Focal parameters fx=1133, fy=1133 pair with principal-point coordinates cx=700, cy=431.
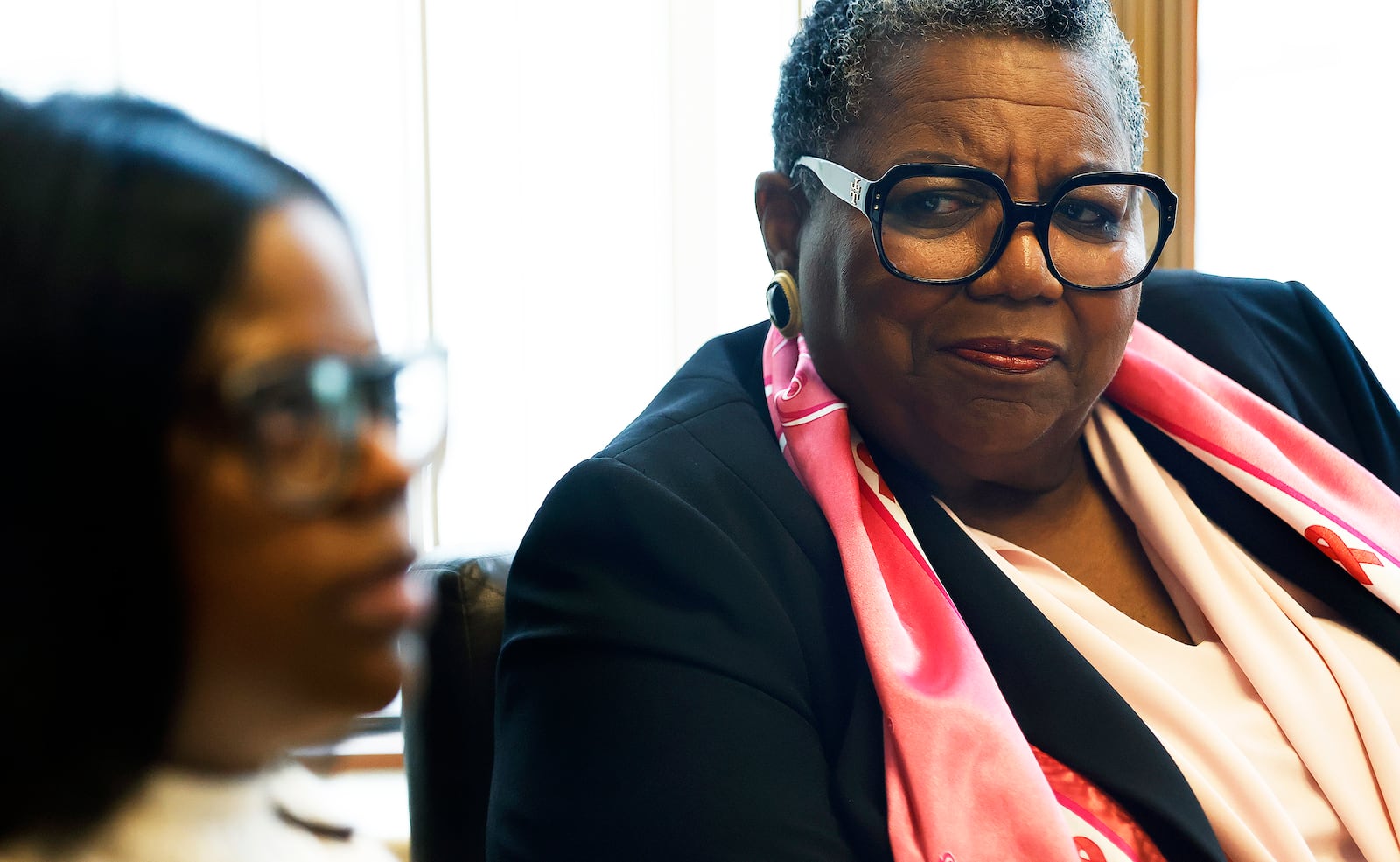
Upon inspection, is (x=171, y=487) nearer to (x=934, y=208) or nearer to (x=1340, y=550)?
(x=934, y=208)

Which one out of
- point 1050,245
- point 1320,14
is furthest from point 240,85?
point 1320,14

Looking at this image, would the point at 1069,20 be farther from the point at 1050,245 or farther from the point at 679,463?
the point at 679,463

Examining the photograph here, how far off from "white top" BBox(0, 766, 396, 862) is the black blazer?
0.50 m

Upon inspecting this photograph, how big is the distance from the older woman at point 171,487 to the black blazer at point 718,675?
551 millimetres

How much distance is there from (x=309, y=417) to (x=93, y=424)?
0.24ft

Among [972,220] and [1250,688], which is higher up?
[972,220]

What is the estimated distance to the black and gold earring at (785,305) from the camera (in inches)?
52.6

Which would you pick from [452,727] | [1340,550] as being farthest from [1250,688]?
[452,727]

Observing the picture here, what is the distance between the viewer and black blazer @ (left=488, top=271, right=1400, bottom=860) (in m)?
0.96

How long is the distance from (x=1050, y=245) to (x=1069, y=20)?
25 cm

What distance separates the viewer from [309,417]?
0.41 metres

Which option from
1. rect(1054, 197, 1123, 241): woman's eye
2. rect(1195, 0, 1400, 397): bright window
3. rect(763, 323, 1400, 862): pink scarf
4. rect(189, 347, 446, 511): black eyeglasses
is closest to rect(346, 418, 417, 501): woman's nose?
rect(189, 347, 446, 511): black eyeglasses

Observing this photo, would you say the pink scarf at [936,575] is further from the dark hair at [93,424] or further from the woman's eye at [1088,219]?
the dark hair at [93,424]

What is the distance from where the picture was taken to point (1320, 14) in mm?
2900
